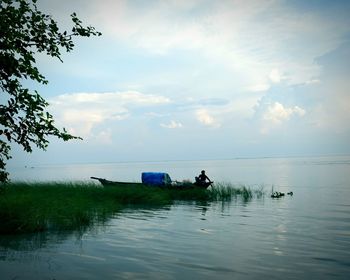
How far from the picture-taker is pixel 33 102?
7117 mm

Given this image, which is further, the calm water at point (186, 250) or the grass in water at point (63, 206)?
the grass in water at point (63, 206)

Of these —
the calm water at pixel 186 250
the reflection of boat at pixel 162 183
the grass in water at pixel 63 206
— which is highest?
the reflection of boat at pixel 162 183

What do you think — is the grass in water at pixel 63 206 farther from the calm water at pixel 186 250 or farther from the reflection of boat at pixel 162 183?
the reflection of boat at pixel 162 183

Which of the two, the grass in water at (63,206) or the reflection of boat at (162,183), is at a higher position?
the reflection of boat at (162,183)

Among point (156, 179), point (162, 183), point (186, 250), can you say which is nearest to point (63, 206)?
point (186, 250)

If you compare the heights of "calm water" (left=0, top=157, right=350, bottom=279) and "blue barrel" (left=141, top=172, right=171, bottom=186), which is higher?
"blue barrel" (left=141, top=172, right=171, bottom=186)

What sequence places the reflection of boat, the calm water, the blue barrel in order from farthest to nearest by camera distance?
the blue barrel, the reflection of boat, the calm water

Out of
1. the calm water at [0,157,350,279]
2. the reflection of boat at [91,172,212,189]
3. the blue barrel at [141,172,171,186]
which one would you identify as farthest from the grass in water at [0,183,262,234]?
the blue barrel at [141,172,171,186]

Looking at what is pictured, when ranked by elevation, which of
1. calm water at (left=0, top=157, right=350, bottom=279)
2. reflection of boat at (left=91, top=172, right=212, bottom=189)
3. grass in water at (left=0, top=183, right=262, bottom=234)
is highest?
reflection of boat at (left=91, top=172, right=212, bottom=189)

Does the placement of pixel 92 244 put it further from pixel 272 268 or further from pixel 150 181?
pixel 150 181

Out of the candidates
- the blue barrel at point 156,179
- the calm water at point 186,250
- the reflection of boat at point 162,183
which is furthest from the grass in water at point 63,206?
the blue barrel at point 156,179

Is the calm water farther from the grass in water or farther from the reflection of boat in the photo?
the reflection of boat

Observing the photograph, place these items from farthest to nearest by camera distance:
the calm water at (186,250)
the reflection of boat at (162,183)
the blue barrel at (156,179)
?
the blue barrel at (156,179) → the reflection of boat at (162,183) → the calm water at (186,250)

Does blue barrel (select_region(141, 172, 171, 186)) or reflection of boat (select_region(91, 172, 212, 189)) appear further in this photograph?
blue barrel (select_region(141, 172, 171, 186))
